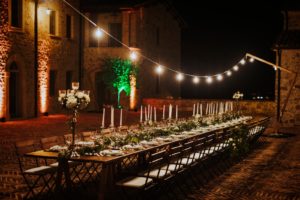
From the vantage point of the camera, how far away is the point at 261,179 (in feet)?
26.3

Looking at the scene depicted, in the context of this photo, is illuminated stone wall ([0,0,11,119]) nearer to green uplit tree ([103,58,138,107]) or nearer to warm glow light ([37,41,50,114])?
warm glow light ([37,41,50,114])

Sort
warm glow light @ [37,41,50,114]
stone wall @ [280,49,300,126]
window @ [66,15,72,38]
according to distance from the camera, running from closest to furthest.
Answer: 1. stone wall @ [280,49,300,126]
2. warm glow light @ [37,41,50,114]
3. window @ [66,15,72,38]

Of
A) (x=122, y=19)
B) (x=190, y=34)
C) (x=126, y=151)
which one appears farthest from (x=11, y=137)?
(x=190, y=34)

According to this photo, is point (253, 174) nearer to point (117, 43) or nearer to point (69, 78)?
point (69, 78)

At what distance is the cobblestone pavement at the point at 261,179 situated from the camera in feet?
22.6

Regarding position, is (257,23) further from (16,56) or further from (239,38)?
(16,56)

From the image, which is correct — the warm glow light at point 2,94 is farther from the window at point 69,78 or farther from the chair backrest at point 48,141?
the chair backrest at point 48,141

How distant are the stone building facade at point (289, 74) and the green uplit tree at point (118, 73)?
25.0ft

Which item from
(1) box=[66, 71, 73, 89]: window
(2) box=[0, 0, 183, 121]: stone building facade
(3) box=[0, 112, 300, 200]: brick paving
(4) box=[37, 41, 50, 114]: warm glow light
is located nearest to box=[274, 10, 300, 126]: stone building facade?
(3) box=[0, 112, 300, 200]: brick paving

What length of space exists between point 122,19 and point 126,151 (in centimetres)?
1786

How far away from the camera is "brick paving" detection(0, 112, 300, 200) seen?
272 inches

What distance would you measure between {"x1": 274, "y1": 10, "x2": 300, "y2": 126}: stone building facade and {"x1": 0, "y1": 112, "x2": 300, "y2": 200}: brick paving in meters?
4.29

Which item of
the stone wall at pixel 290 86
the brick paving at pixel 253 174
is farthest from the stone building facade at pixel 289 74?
the brick paving at pixel 253 174

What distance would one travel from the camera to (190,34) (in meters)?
35.9
